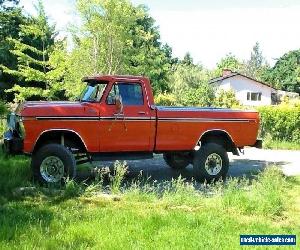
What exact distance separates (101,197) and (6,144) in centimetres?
242

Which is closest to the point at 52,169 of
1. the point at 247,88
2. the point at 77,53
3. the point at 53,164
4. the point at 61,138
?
the point at 53,164

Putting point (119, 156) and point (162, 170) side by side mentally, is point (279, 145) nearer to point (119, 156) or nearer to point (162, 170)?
point (162, 170)

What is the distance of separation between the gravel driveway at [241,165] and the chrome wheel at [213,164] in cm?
65

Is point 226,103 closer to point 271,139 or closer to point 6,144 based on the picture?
point 271,139

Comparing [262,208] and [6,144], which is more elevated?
[6,144]

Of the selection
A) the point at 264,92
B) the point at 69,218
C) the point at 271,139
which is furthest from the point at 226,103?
the point at 69,218

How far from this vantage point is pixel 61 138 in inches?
361

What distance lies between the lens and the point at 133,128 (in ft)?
31.2

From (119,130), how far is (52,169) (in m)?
1.52

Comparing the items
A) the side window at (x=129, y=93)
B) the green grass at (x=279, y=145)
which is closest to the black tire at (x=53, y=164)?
the side window at (x=129, y=93)

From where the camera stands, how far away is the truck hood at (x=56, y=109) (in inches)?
343

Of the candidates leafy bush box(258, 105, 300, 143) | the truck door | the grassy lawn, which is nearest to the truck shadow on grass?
the truck door

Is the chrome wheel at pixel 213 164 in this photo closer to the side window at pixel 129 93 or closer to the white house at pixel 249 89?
the side window at pixel 129 93

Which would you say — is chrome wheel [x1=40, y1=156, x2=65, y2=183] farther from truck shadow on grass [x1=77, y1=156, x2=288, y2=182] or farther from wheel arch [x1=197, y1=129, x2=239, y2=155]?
wheel arch [x1=197, y1=129, x2=239, y2=155]
